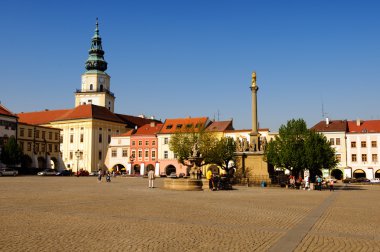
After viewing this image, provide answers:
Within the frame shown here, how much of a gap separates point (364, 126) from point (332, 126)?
5.26 m

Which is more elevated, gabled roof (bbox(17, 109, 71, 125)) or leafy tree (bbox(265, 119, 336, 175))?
gabled roof (bbox(17, 109, 71, 125))

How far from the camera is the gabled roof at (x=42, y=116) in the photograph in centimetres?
9738

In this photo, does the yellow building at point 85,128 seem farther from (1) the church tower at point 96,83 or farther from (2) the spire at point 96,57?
(2) the spire at point 96,57

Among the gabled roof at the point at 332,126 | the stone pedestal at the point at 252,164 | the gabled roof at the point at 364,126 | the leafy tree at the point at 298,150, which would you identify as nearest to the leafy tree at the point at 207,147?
the leafy tree at the point at 298,150

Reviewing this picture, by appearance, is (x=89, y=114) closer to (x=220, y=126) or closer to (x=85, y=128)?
(x=85, y=128)

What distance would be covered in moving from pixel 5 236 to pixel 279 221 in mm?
7488

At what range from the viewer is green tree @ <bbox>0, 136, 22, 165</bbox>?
67019 millimetres

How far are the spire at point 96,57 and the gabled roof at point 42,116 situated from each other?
586 inches

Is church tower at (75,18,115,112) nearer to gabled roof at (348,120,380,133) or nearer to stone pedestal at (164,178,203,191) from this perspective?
gabled roof at (348,120,380,133)

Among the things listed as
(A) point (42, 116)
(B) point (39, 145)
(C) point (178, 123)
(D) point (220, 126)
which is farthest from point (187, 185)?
(A) point (42, 116)

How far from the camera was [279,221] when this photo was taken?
41.5 ft

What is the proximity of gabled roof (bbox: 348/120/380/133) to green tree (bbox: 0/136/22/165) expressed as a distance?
55367 millimetres

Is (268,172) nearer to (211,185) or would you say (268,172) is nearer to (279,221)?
(211,185)

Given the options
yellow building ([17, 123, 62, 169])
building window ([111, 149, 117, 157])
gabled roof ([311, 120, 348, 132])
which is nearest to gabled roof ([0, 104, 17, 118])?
yellow building ([17, 123, 62, 169])
